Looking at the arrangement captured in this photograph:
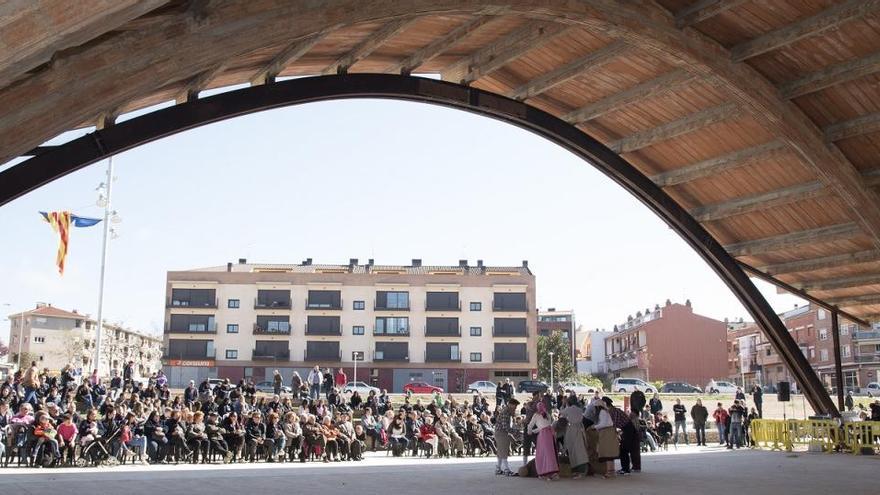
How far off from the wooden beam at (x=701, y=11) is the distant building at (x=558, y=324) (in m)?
84.6

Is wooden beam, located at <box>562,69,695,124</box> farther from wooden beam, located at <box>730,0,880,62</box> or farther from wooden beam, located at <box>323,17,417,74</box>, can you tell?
wooden beam, located at <box>323,17,417,74</box>

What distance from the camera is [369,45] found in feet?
47.1

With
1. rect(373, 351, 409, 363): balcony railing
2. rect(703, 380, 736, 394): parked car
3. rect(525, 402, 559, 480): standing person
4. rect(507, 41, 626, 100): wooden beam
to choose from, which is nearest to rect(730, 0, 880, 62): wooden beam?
rect(507, 41, 626, 100): wooden beam

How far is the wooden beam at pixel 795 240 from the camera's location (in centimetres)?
1928

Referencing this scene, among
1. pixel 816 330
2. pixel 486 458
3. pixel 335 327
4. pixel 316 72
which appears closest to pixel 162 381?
pixel 486 458

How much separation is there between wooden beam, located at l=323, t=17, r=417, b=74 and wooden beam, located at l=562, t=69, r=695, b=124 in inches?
215

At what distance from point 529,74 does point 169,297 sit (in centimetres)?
5638

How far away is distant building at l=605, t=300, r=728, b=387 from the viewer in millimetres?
82688

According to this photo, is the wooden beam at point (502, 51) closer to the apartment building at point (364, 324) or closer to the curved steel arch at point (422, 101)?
the curved steel arch at point (422, 101)

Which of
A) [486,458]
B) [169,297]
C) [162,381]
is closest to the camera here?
[486,458]

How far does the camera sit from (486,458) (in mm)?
20203

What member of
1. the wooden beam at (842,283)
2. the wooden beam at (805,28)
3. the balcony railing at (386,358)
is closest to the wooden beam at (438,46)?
the wooden beam at (805,28)

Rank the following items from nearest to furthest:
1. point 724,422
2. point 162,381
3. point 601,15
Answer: point 601,15
point 724,422
point 162,381

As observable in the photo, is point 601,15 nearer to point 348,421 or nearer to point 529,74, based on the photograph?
point 529,74
